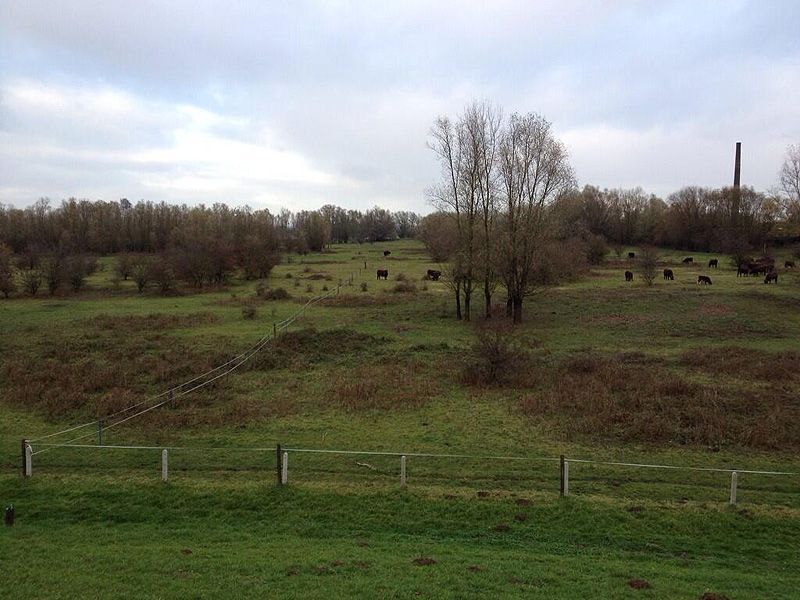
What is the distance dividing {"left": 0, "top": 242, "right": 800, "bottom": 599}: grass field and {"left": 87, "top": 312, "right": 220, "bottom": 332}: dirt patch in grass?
192 cm

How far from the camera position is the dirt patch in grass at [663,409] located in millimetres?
17062

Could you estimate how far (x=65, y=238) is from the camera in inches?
4126

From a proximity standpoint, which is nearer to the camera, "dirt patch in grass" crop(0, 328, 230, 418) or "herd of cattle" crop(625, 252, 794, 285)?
"dirt patch in grass" crop(0, 328, 230, 418)

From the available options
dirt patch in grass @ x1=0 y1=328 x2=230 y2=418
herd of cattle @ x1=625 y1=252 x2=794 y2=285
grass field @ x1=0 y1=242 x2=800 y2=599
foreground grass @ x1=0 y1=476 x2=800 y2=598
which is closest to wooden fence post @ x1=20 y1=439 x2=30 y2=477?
grass field @ x1=0 y1=242 x2=800 y2=599

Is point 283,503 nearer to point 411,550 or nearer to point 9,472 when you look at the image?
point 411,550

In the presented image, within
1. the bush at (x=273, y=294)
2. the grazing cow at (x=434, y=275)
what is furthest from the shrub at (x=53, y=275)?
the grazing cow at (x=434, y=275)

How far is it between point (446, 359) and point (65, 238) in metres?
101

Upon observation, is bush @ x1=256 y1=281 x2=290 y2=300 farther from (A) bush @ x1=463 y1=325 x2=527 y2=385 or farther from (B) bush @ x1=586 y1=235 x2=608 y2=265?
(B) bush @ x1=586 y1=235 x2=608 y2=265

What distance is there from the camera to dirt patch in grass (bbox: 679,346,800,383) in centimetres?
2283

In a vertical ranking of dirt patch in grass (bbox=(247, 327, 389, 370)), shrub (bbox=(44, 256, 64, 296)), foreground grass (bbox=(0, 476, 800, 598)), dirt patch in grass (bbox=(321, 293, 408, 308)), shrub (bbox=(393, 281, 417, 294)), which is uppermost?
shrub (bbox=(44, 256, 64, 296))

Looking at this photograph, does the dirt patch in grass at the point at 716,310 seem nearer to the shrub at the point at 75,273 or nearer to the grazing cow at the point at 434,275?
the grazing cow at the point at 434,275

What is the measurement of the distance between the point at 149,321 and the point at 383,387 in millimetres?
20578

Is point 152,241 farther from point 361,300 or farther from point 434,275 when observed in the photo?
point 361,300

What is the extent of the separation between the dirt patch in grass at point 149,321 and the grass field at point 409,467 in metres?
1.92
